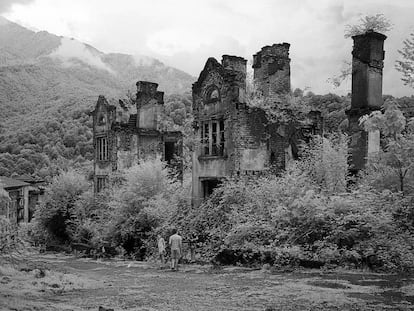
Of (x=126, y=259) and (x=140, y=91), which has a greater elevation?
(x=140, y=91)

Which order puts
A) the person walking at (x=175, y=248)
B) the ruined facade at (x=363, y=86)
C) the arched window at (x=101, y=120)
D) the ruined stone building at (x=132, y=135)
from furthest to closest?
1. the arched window at (x=101, y=120)
2. the ruined stone building at (x=132, y=135)
3. the ruined facade at (x=363, y=86)
4. the person walking at (x=175, y=248)

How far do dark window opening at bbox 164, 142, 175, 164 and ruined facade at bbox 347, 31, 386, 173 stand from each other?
17.2m

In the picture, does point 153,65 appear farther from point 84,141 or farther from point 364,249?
point 364,249

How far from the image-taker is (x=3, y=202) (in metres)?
13.5

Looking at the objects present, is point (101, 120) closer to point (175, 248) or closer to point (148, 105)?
point (148, 105)

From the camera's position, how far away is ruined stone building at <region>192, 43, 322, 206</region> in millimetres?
25516

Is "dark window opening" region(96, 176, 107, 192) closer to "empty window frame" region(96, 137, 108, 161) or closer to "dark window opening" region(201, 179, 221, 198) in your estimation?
"empty window frame" region(96, 137, 108, 161)

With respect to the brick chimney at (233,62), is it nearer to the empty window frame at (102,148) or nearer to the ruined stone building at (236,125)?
the ruined stone building at (236,125)

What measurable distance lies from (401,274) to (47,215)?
27.3 meters

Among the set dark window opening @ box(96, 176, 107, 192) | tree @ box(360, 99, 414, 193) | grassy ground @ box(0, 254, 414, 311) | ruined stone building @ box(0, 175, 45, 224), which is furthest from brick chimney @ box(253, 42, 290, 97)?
ruined stone building @ box(0, 175, 45, 224)

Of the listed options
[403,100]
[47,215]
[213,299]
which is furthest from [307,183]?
[47,215]

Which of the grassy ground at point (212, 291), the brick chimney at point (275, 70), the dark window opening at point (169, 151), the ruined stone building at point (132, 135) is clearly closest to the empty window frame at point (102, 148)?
the ruined stone building at point (132, 135)

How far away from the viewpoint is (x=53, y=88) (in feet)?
304

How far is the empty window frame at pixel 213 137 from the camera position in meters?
26.7
